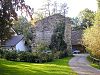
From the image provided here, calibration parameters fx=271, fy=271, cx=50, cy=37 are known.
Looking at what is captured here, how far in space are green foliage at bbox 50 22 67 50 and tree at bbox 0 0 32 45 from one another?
38.1 meters

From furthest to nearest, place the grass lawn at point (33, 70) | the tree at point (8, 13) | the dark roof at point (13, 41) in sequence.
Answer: the dark roof at point (13, 41)
the grass lawn at point (33, 70)
the tree at point (8, 13)

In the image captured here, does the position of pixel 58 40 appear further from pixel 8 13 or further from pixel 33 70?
pixel 8 13

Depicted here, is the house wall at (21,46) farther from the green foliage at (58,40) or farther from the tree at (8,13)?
the tree at (8,13)

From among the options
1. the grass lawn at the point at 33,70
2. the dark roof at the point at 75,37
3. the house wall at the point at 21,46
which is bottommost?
the grass lawn at the point at 33,70

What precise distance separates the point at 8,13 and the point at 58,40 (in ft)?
133

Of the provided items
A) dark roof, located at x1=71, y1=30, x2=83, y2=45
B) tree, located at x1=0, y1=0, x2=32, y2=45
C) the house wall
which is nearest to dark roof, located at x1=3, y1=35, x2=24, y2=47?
the house wall

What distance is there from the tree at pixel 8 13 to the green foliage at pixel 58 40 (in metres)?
38.1

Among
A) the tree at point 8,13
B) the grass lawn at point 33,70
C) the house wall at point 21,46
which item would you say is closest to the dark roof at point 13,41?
the house wall at point 21,46

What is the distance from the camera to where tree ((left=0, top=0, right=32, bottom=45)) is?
2084cm

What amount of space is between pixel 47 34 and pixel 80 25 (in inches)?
1661

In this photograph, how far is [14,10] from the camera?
21297 millimetres

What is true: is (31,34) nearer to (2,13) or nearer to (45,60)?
(45,60)

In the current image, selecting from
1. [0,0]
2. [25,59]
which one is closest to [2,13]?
[0,0]

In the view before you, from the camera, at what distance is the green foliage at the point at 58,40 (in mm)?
61844
